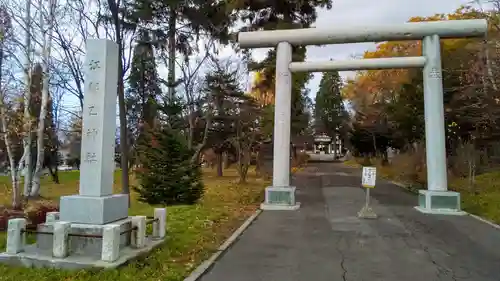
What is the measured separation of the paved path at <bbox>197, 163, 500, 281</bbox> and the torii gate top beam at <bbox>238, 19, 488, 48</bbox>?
17.8ft

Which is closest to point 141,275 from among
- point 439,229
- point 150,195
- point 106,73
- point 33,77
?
point 106,73

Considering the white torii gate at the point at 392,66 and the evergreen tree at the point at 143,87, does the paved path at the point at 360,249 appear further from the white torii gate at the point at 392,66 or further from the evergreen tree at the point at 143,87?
the evergreen tree at the point at 143,87

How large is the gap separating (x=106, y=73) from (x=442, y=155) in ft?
33.6

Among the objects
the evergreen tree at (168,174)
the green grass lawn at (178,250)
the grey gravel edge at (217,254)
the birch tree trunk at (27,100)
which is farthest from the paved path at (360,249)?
the birch tree trunk at (27,100)

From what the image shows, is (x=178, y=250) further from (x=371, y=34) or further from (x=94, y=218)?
(x=371, y=34)

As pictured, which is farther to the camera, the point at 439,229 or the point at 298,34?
the point at 298,34

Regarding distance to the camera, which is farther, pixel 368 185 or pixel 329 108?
pixel 329 108

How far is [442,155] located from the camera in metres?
12.8

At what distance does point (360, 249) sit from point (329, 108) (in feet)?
163

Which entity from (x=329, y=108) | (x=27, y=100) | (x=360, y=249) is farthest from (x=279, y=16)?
(x=329, y=108)

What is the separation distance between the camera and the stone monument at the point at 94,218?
593cm

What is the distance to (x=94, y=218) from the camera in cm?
634

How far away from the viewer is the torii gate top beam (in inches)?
500

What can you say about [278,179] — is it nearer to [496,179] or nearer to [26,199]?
[26,199]
